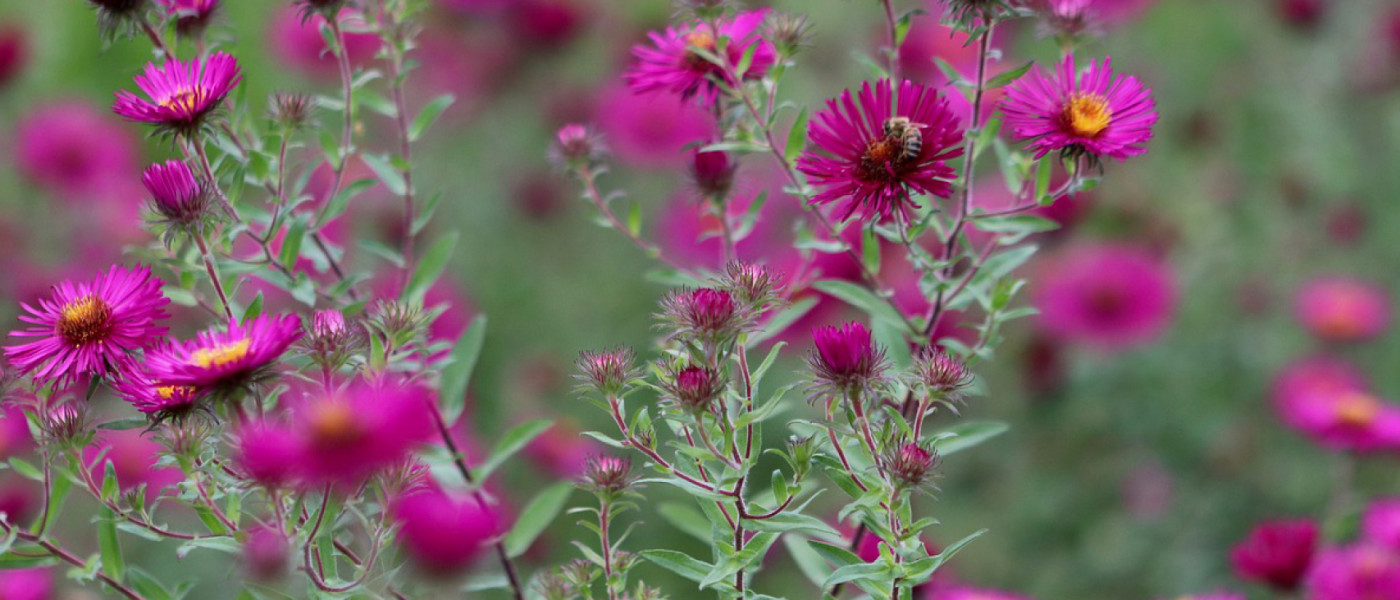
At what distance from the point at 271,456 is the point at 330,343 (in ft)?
0.38

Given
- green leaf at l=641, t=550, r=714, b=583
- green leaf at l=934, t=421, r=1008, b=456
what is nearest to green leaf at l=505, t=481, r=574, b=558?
green leaf at l=641, t=550, r=714, b=583

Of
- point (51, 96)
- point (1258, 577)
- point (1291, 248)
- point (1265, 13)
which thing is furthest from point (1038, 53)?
point (51, 96)

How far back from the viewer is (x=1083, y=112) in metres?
0.72

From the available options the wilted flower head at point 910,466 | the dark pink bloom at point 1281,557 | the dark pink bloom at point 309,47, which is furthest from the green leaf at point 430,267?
the dark pink bloom at point 309,47

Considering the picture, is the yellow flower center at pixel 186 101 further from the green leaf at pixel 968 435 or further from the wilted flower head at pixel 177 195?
the green leaf at pixel 968 435

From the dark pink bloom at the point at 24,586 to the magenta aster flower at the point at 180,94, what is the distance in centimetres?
47

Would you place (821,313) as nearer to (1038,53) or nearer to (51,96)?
(1038,53)

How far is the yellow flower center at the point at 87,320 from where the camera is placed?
71 centimetres

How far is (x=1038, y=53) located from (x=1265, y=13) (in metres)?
0.41

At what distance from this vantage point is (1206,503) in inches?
62.9

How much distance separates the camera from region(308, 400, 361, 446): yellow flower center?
0.52 m

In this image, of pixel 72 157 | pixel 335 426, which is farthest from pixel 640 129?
pixel 335 426

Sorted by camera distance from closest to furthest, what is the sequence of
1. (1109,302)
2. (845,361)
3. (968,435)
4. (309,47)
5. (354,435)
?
(354,435)
(845,361)
(968,435)
(1109,302)
(309,47)

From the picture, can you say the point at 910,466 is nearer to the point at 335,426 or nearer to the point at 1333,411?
the point at 335,426
